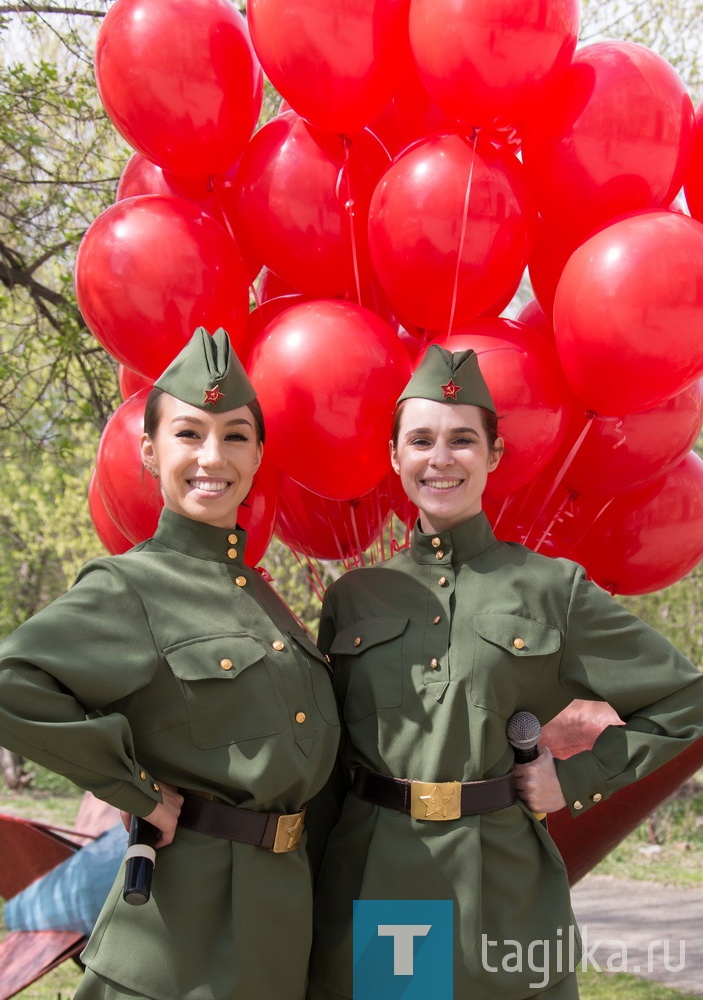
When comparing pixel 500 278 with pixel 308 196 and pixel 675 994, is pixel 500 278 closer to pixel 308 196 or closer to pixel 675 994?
pixel 308 196

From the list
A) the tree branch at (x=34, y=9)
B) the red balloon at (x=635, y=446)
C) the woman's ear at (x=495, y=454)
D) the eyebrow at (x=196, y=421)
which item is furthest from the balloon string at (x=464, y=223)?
the tree branch at (x=34, y=9)

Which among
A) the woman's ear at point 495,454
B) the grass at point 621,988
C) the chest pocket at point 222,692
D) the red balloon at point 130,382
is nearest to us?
the chest pocket at point 222,692

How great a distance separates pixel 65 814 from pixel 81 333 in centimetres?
664

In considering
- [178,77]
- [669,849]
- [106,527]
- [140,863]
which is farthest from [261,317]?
[669,849]

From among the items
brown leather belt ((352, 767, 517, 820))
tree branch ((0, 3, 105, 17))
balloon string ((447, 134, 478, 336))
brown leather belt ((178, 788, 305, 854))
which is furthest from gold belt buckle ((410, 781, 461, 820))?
tree branch ((0, 3, 105, 17))

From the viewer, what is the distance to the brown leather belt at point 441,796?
2.07 metres

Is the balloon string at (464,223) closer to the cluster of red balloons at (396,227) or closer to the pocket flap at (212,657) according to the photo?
the cluster of red balloons at (396,227)

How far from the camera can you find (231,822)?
1.94 m

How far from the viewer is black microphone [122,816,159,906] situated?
5.97 feet

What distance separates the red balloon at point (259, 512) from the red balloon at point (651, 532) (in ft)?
2.95

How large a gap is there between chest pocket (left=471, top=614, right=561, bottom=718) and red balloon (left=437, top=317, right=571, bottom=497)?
43cm

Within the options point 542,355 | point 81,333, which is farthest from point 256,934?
point 81,333

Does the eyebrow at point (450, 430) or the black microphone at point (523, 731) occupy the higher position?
the eyebrow at point (450, 430)

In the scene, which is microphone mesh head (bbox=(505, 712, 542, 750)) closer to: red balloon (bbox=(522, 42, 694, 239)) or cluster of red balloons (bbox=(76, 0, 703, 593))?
cluster of red balloons (bbox=(76, 0, 703, 593))
